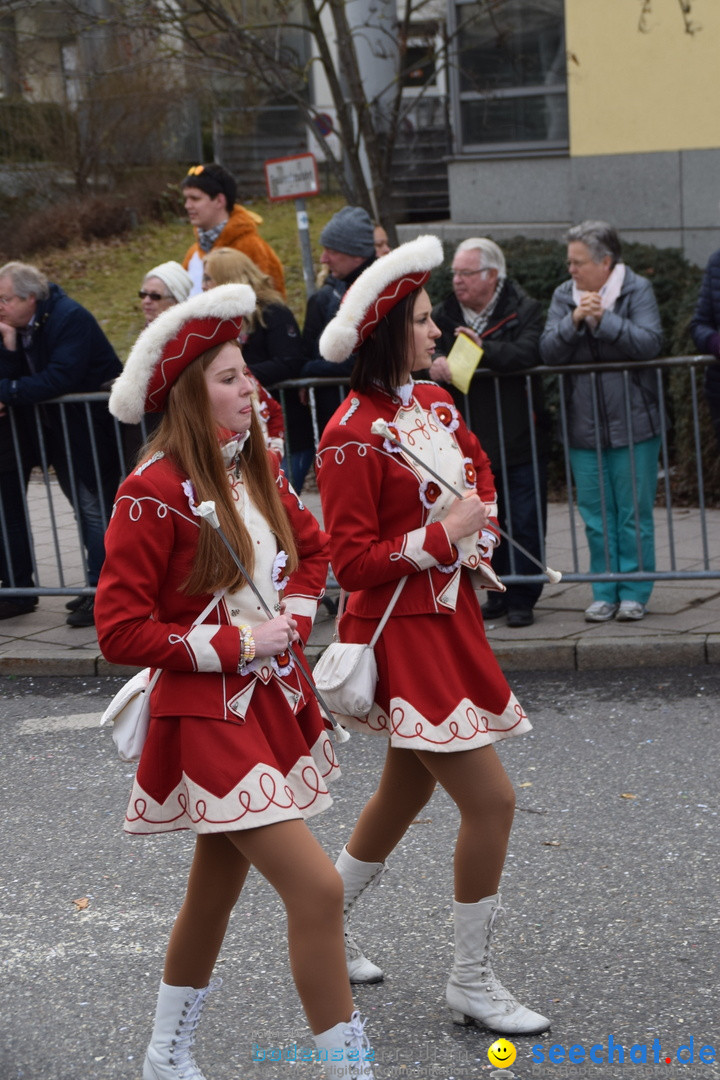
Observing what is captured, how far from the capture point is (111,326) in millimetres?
17500

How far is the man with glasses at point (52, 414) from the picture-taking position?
7.50 metres

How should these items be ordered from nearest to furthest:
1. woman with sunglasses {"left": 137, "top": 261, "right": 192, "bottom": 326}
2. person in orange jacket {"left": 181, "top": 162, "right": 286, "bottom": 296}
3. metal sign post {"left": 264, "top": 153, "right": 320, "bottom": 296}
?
woman with sunglasses {"left": 137, "top": 261, "right": 192, "bottom": 326} → person in orange jacket {"left": 181, "top": 162, "right": 286, "bottom": 296} → metal sign post {"left": 264, "top": 153, "right": 320, "bottom": 296}

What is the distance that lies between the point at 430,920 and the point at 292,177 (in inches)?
300

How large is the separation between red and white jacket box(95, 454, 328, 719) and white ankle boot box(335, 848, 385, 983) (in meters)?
0.81

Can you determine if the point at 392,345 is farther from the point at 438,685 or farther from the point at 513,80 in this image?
the point at 513,80

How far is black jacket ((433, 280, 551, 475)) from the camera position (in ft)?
22.8

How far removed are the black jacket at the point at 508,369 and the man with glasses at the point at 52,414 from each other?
71.7 inches

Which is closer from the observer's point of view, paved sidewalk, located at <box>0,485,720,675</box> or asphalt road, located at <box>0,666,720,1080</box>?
asphalt road, located at <box>0,666,720,1080</box>

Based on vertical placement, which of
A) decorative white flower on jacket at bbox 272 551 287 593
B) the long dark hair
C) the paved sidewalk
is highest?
the long dark hair

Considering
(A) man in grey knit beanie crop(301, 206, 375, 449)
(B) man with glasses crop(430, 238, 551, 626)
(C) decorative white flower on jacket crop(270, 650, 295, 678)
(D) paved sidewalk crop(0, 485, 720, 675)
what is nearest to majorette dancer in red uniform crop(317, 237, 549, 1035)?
(C) decorative white flower on jacket crop(270, 650, 295, 678)

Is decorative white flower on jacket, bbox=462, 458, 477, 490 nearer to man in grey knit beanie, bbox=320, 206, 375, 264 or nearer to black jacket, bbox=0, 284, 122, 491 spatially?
man in grey knit beanie, bbox=320, 206, 375, 264

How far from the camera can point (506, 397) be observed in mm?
7121

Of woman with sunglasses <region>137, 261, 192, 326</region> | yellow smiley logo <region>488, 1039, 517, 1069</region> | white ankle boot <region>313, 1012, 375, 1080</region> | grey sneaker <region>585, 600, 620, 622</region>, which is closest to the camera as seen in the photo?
white ankle boot <region>313, 1012, 375, 1080</region>

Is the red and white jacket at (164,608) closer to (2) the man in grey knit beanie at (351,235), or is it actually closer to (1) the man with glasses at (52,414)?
(2) the man in grey knit beanie at (351,235)
